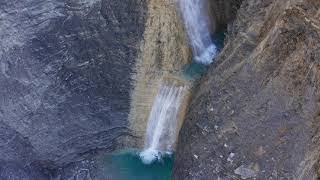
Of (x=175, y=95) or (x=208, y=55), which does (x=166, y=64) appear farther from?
(x=208, y=55)

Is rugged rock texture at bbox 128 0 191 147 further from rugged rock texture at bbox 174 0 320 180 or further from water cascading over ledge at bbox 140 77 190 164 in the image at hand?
rugged rock texture at bbox 174 0 320 180

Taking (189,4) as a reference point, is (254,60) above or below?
below

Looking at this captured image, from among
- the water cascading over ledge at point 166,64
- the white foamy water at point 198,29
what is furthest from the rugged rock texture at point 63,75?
the white foamy water at point 198,29

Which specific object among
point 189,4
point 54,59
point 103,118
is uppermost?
point 189,4

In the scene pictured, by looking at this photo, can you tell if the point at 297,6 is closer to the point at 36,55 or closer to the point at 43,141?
the point at 36,55

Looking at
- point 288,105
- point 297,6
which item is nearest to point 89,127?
point 288,105

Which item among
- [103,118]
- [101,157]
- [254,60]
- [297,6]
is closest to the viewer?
[297,6]

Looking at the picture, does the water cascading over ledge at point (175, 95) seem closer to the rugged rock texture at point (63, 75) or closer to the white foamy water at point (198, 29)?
the white foamy water at point (198, 29)

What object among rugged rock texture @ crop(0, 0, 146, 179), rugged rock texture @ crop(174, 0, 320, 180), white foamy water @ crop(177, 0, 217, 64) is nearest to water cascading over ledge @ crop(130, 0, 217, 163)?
white foamy water @ crop(177, 0, 217, 64)
